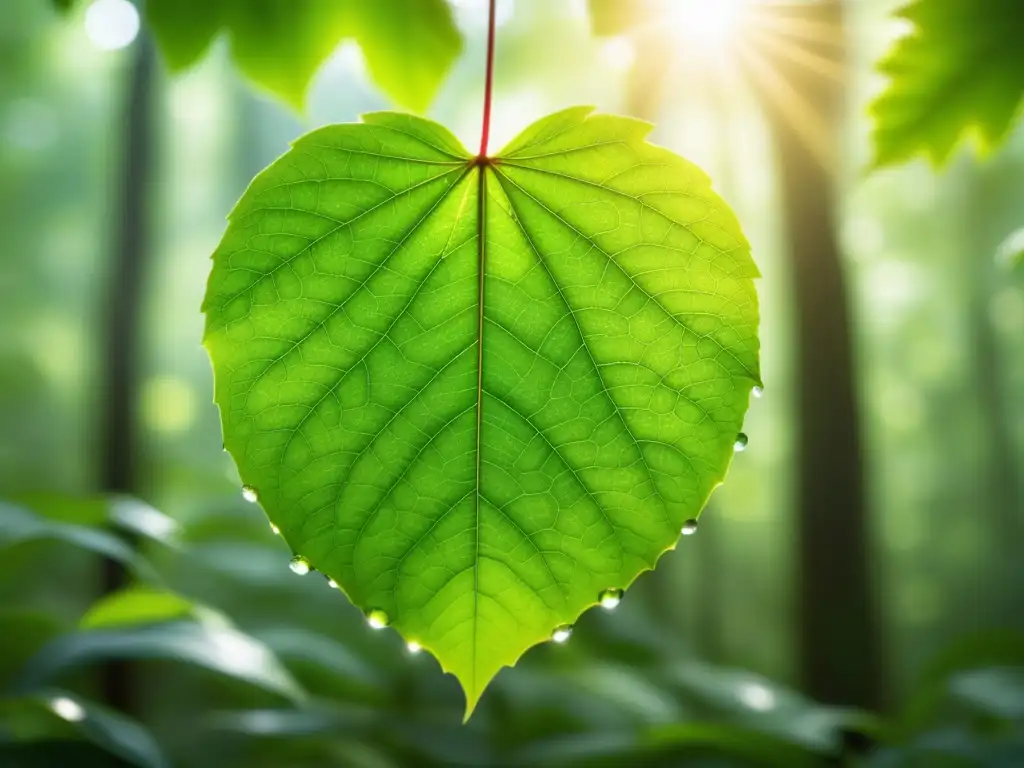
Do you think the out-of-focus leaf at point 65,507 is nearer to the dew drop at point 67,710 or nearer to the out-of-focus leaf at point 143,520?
the out-of-focus leaf at point 143,520

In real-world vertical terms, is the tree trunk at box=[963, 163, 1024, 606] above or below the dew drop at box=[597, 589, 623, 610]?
above

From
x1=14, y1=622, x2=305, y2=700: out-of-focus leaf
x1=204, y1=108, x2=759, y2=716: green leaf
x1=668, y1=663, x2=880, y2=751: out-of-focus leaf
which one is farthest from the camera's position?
x1=668, y1=663, x2=880, y2=751: out-of-focus leaf

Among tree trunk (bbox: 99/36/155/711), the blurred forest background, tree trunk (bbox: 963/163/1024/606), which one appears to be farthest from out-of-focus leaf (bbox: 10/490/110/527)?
tree trunk (bbox: 963/163/1024/606)

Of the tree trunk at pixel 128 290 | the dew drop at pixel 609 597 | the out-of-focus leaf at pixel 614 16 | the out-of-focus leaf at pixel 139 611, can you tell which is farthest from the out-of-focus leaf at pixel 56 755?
the tree trunk at pixel 128 290

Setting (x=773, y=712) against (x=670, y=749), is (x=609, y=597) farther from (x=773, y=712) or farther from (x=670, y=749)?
(x=773, y=712)

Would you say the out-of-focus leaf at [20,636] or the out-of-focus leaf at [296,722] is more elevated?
the out-of-focus leaf at [20,636]

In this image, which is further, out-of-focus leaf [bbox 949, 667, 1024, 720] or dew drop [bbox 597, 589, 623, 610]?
out-of-focus leaf [bbox 949, 667, 1024, 720]

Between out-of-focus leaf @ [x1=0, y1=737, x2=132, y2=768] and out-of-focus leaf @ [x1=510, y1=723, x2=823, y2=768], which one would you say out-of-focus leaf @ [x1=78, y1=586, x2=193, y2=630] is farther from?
out-of-focus leaf @ [x1=510, y1=723, x2=823, y2=768]
